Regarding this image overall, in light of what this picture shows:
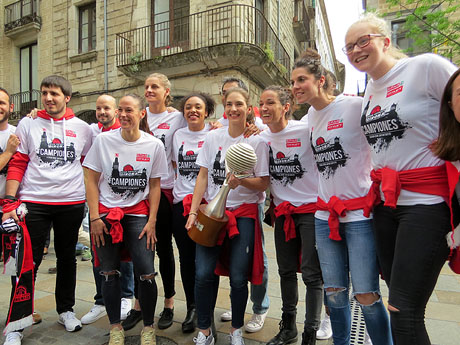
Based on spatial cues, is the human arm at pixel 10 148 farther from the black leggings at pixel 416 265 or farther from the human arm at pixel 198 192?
the black leggings at pixel 416 265

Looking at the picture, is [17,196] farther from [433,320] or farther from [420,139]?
[433,320]

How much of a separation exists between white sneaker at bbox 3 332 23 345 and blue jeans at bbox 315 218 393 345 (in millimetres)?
2411

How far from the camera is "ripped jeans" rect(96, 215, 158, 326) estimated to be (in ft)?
8.66

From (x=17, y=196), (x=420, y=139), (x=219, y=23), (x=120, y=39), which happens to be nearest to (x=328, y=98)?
(x=420, y=139)

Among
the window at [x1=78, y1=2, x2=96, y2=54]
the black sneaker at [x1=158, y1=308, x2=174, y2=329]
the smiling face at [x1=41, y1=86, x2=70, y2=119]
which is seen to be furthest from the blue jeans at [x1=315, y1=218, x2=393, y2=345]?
the window at [x1=78, y1=2, x2=96, y2=54]

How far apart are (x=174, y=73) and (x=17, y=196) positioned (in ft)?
27.1

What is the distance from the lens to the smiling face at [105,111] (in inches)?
133

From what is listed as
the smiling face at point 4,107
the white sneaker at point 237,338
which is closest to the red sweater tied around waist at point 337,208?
the white sneaker at point 237,338

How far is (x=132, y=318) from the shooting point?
309 cm

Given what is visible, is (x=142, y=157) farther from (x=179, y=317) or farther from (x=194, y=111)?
(x=179, y=317)

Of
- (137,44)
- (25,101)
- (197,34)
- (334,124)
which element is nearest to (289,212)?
(334,124)

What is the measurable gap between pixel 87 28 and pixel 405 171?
43.7 feet

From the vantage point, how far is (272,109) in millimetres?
2625

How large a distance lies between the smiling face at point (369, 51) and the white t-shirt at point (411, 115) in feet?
0.26
